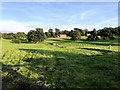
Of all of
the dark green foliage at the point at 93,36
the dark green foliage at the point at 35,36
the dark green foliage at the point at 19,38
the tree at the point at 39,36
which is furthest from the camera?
the dark green foliage at the point at 19,38

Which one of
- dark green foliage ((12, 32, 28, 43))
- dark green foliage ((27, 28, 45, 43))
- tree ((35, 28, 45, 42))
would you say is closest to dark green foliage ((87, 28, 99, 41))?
tree ((35, 28, 45, 42))

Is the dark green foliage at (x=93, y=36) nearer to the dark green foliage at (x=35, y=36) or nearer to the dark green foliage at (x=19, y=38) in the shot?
the dark green foliage at (x=35, y=36)

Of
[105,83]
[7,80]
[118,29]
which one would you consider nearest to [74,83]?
[105,83]

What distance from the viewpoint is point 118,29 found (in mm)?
124812

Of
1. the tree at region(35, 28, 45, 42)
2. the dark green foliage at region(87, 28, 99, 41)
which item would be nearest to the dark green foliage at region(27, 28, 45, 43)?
the tree at region(35, 28, 45, 42)

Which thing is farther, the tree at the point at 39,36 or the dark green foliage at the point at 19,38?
the dark green foliage at the point at 19,38

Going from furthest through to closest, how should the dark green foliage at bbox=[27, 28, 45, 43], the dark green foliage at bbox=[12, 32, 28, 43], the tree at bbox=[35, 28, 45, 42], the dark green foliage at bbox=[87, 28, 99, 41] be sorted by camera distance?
1. the dark green foliage at bbox=[12, 32, 28, 43]
2. the dark green foliage at bbox=[87, 28, 99, 41]
3. the tree at bbox=[35, 28, 45, 42]
4. the dark green foliage at bbox=[27, 28, 45, 43]

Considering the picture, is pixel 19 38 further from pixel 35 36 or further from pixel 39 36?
pixel 35 36

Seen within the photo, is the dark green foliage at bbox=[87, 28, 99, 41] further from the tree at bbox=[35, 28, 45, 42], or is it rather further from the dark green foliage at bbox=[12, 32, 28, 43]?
the dark green foliage at bbox=[12, 32, 28, 43]

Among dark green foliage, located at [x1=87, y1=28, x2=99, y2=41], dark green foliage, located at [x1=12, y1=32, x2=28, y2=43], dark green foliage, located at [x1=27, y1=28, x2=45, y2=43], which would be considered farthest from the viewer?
dark green foliage, located at [x1=12, y1=32, x2=28, y2=43]

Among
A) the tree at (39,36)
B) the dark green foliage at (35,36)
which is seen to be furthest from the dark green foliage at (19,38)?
the tree at (39,36)

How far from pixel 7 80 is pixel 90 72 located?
889cm

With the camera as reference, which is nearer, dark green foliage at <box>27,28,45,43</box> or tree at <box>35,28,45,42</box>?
dark green foliage at <box>27,28,45,43</box>

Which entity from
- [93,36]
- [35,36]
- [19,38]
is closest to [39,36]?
[35,36]
